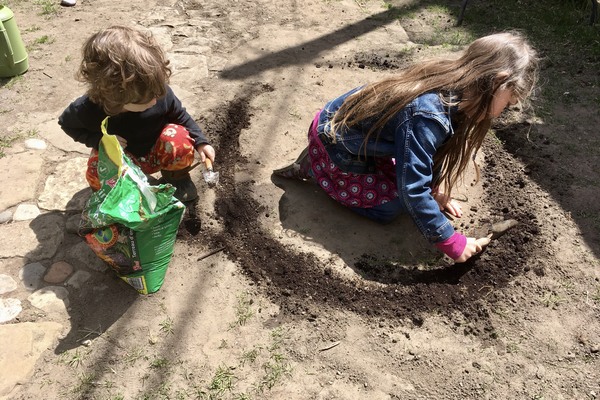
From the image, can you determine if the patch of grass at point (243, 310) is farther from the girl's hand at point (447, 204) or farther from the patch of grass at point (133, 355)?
the girl's hand at point (447, 204)

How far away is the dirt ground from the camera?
2361 millimetres

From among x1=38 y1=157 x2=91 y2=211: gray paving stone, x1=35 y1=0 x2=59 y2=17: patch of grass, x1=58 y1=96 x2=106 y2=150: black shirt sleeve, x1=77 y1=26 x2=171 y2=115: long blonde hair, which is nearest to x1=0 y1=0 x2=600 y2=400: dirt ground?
x1=38 y1=157 x2=91 y2=211: gray paving stone

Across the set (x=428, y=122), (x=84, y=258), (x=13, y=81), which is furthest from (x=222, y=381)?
(x=13, y=81)

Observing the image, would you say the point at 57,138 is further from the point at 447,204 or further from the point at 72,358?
the point at 447,204

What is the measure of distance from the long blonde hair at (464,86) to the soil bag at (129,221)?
1.00 metres

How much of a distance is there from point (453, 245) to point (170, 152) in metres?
1.52

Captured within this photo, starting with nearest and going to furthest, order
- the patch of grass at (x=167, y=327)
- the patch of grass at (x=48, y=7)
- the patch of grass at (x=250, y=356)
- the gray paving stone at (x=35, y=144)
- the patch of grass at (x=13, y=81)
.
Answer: the patch of grass at (x=250, y=356) → the patch of grass at (x=167, y=327) → the gray paving stone at (x=35, y=144) → the patch of grass at (x=13, y=81) → the patch of grass at (x=48, y=7)

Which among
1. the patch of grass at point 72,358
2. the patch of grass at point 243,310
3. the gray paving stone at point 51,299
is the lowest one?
the patch of grass at point 243,310

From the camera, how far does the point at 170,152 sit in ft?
9.59

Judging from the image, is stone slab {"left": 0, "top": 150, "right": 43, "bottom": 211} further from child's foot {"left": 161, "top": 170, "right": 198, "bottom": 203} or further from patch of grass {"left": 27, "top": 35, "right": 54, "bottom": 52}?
patch of grass {"left": 27, "top": 35, "right": 54, "bottom": 52}

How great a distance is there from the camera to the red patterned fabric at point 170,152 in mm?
2918

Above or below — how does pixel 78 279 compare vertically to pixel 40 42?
below

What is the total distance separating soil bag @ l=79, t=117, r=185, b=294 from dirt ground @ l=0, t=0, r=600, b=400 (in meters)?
0.17

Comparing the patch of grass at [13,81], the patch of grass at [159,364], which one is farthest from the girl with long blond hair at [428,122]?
the patch of grass at [13,81]
